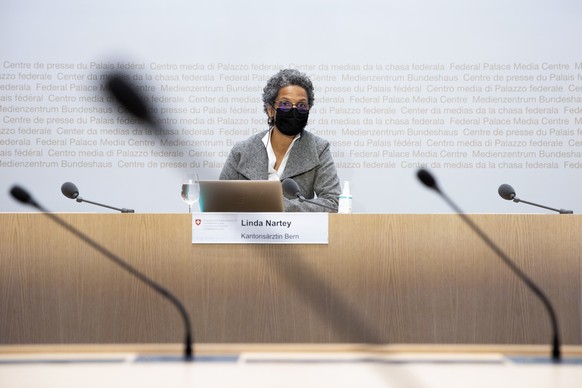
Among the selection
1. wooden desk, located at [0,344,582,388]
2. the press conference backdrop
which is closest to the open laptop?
wooden desk, located at [0,344,582,388]

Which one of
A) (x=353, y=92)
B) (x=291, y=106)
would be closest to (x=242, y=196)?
(x=291, y=106)

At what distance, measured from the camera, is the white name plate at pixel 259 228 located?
245 cm

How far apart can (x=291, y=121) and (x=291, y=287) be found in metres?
1.00

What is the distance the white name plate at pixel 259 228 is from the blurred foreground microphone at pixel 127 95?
1.67 metres

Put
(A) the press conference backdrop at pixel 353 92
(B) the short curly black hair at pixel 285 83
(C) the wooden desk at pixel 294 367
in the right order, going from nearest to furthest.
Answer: (C) the wooden desk at pixel 294 367
(B) the short curly black hair at pixel 285 83
(A) the press conference backdrop at pixel 353 92

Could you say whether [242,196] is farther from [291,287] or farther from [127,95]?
[127,95]

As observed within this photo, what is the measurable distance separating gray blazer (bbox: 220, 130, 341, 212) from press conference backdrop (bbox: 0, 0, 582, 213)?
0.46 meters

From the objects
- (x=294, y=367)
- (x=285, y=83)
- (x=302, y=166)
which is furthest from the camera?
(x=285, y=83)

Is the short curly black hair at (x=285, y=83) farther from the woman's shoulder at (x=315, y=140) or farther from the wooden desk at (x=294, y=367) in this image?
the wooden desk at (x=294, y=367)

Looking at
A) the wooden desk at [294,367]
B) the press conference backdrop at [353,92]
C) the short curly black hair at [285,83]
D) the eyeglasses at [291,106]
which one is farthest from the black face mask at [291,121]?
the wooden desk at [294,367]

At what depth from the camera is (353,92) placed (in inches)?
151

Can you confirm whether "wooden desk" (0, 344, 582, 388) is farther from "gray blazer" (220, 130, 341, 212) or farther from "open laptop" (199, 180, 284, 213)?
"gray blazer" (220, 130, 341, 212)

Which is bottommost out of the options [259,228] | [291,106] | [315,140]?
[259,228]

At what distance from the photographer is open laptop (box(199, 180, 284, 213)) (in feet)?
8.29
